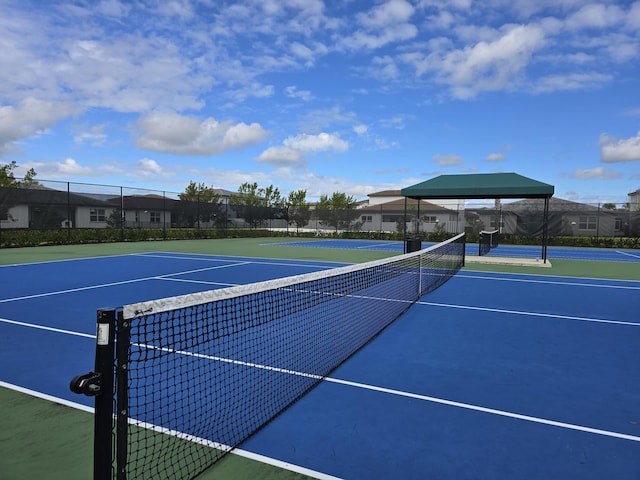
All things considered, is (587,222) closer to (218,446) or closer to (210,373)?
(210,373)

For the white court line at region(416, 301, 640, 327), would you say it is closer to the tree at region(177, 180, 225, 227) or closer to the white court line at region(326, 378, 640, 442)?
the white court line at region(326, 378, 640, 442)

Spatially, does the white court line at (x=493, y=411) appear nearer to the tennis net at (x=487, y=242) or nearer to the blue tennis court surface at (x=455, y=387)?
the blue tennis court surface at (x=455, y=387)

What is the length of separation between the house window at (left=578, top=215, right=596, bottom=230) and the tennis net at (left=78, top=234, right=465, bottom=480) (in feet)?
79.6

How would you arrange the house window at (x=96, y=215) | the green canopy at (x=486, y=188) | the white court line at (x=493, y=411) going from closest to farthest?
the white court line at (x=493, y=411) < the green canopy at (x=486, y=188) < the house window at (x=96, y=215)

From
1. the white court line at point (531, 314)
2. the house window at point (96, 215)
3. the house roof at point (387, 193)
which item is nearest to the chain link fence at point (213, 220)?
the house window at point (96, 215)

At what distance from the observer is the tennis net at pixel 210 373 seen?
2805 millimetres

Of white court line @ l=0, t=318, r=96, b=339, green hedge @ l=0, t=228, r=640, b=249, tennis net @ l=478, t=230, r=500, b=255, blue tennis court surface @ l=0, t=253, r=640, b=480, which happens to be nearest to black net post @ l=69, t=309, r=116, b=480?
blue tennis court surface @ l=0, t=253, r=640, b=480

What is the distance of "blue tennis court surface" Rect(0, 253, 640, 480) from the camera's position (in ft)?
10.2

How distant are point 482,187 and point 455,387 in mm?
13916

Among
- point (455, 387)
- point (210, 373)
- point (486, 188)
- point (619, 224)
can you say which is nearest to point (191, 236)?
point (486, 188)

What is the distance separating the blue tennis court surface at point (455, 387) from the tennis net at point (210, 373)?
0.86 ft

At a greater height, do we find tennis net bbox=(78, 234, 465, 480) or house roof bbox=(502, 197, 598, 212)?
house roof bbox=(502, 197, 598, 212)

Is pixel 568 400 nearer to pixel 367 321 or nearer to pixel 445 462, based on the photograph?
pixel 445 462

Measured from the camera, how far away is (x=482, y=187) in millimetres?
16969
